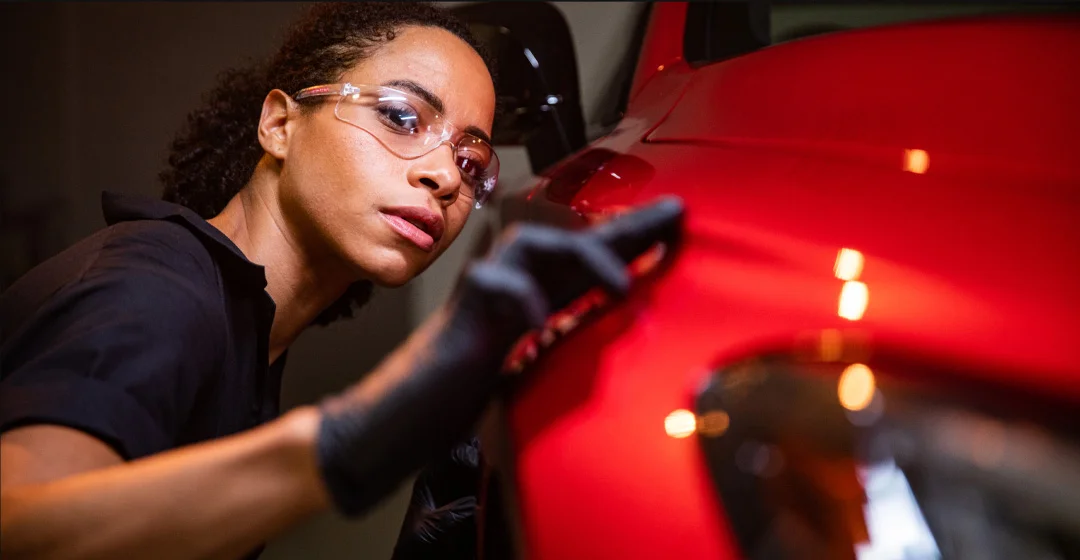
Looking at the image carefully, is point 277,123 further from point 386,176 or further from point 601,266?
point 601,266

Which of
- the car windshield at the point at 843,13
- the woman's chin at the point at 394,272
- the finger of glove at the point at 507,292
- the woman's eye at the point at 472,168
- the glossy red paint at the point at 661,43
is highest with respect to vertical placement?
the finger of glove at the point at 507,292

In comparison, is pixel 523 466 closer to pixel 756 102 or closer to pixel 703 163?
pixel 703 163

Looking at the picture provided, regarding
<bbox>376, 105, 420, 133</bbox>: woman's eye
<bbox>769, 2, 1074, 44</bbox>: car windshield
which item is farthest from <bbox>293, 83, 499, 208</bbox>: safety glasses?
<bbox>769, 2, 1074, 44</bbox>: car windshield

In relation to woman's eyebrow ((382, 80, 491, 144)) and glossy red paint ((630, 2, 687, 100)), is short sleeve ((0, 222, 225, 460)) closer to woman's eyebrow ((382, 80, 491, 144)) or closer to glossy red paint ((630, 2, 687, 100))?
woman's eyebrow ((382, 80, 491, 144))

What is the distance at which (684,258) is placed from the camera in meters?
0.59

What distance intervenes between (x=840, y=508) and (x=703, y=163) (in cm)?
34

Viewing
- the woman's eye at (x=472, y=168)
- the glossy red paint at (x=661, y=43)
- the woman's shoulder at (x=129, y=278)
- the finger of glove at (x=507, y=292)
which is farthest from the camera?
the glossy red paint at (x=661, y=43)

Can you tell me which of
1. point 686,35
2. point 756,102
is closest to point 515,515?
point 756,102

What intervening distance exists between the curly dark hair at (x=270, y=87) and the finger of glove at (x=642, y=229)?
522 millimetres

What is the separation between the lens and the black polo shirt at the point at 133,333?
0.53 meters

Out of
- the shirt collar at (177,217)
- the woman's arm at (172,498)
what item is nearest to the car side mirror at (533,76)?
the shirt collar at (177,217)

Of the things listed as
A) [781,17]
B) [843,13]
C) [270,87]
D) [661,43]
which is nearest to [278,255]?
[270,87]

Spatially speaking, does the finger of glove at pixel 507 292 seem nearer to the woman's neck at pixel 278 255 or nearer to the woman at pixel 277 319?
the woman at pixel 277 319

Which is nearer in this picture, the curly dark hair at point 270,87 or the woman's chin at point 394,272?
the woman's chin at point 394,272
